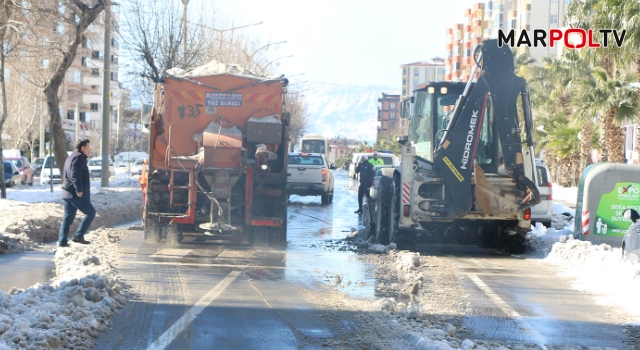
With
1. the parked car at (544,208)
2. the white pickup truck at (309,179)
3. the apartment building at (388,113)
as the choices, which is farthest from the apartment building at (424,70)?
the parked car at (544,208)

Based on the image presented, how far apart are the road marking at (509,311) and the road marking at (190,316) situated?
3125mm

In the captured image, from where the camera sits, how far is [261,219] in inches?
523

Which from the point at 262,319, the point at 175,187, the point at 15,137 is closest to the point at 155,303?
the point at 262,319

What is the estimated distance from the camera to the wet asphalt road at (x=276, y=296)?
270 inches

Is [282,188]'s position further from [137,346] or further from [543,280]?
[137,346]

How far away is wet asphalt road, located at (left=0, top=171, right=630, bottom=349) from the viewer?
6.85 m

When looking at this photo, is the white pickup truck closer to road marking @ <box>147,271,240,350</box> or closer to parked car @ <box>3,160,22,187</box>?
parked car @ <box>3,160,22,187</box>

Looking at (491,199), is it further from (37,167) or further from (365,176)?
(37,167)

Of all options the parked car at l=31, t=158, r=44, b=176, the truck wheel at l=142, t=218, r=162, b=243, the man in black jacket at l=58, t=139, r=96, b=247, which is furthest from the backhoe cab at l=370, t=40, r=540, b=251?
the parked car at l=31, t=158, r=44, b=176

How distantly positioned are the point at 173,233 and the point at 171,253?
120cm

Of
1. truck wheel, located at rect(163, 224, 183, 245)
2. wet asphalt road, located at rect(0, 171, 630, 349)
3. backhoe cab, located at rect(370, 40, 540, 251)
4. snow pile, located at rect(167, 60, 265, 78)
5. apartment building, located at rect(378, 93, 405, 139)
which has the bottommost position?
wet asphalt road, located at rect(0, 171, 630, 349)

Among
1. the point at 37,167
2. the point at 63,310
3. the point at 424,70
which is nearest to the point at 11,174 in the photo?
the point at 37,167

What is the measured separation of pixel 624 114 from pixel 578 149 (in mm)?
9938

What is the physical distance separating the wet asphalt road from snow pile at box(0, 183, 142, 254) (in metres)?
0.87
